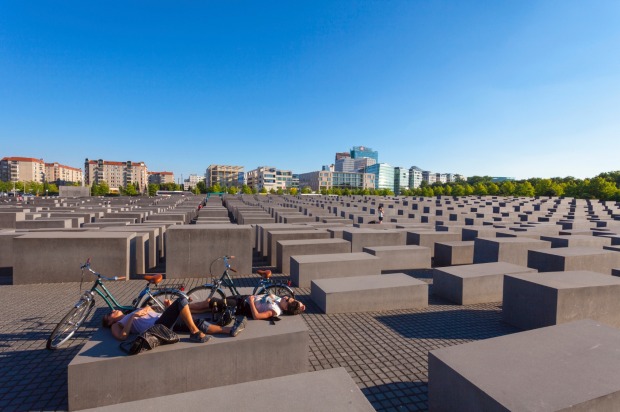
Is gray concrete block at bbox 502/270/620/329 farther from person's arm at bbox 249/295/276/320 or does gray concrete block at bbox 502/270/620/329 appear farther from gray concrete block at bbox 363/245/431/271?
person's arm at bbox 249/295/276/320

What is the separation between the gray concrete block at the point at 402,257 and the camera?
37.4 ft

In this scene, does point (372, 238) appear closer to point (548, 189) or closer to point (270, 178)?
point (548, 189)

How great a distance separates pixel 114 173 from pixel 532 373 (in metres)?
197

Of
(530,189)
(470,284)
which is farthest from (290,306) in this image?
(530,189)

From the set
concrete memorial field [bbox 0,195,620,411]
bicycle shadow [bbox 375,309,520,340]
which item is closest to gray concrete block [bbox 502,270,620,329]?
concrete memorial field [bbox 0,195,620,411]

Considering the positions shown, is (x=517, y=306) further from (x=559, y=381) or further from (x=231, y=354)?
(x=231, y=354)

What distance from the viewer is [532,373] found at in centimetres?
348

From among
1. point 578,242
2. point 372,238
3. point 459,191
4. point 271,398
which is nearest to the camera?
point 271,398

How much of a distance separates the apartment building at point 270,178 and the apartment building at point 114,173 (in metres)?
53.9

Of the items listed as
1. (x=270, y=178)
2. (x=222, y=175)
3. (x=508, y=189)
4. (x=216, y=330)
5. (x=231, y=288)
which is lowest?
(x=231, y=288)

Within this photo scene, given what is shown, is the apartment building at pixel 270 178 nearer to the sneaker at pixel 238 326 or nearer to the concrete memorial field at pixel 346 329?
the concrete memorial field at pixel 346 329

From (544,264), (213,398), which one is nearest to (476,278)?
(544,264)

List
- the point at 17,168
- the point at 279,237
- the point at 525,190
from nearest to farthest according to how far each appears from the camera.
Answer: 1. the point at 279,237
2. the point at 525,190
3. the point at 17,168

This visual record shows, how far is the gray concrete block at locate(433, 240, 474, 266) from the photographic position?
1258 cm
